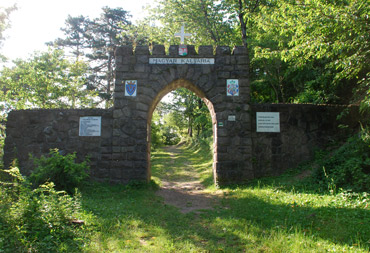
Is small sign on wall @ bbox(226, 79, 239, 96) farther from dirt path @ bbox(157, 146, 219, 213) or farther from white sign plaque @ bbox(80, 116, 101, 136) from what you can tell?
white sign plaque @ bbox(80, 116, 101, 136)

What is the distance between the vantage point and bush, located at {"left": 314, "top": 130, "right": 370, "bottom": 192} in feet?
17.7

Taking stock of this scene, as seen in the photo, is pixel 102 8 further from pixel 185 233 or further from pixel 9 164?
pixel 185 233

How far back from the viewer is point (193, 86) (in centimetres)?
768

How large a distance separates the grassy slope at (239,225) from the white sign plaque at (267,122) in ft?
6.56

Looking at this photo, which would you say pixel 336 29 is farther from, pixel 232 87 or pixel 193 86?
pixel 193 86

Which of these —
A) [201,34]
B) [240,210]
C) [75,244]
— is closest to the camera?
[75,244]

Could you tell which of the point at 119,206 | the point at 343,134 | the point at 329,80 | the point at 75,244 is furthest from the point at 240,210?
the point at 329,80

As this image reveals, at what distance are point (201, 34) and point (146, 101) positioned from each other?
9501mm

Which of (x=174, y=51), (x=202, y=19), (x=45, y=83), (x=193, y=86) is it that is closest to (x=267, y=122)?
(x=193, y=86)

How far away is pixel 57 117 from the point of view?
7.63 metres

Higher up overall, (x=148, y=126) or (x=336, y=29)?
(x=336, y=29)

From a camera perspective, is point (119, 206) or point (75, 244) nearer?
point (75, 244)

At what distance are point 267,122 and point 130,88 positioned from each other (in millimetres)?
4117

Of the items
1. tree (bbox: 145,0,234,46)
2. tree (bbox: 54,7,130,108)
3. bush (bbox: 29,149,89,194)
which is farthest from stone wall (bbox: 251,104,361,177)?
tree (bbox: 54,7,130,108)
